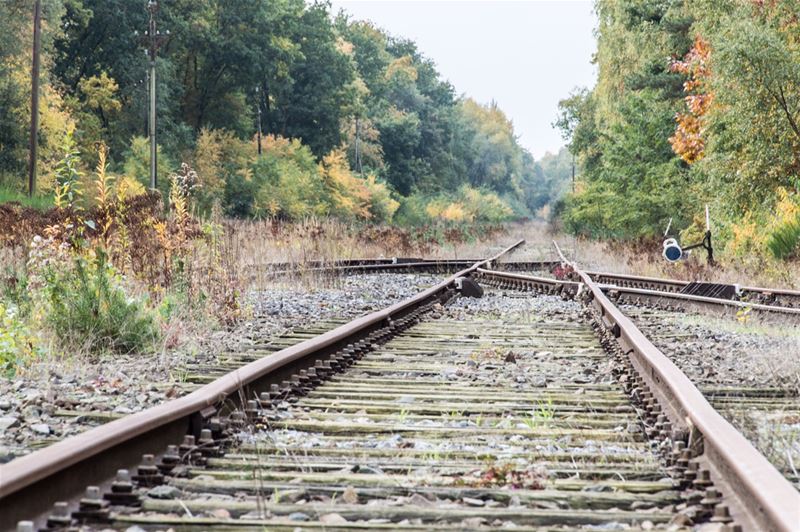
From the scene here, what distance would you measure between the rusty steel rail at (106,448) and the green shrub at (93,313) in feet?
7.17

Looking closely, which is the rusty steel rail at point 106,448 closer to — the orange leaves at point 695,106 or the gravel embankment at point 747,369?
the gravel embankment at point 747,369

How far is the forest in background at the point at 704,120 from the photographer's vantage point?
15.0 m

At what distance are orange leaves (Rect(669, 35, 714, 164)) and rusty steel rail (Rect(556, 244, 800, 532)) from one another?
15.4 metres

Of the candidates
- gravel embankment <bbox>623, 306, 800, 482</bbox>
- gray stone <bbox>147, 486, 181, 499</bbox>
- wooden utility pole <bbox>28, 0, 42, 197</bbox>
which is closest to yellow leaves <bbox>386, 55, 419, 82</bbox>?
wooden utility pole <bbox>28, 0, 42, 197</bbox>

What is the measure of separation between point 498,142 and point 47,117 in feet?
291

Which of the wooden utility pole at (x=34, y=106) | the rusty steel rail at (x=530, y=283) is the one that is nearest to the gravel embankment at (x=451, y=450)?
the rusty steel rail at (x=530, y=283)

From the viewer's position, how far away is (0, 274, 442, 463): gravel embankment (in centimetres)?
397

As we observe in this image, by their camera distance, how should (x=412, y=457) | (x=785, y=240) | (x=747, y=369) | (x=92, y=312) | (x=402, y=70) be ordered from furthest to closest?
(x=402, y=70) < (x=785, y=240) < (x=92, y=312) < (x=747, y=369) < (x=412, y=457)

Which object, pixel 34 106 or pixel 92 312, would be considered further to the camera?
pixel 34 106

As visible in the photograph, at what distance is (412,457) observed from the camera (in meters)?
3.59

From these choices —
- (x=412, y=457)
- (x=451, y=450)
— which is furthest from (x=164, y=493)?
(x=451, y=450)

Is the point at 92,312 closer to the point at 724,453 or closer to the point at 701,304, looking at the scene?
the point at 724,453

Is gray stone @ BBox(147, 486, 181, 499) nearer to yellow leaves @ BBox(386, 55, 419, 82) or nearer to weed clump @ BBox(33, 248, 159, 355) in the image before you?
weed clump @ BBox(33, 248, 159, 355)

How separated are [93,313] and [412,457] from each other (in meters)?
3.90
